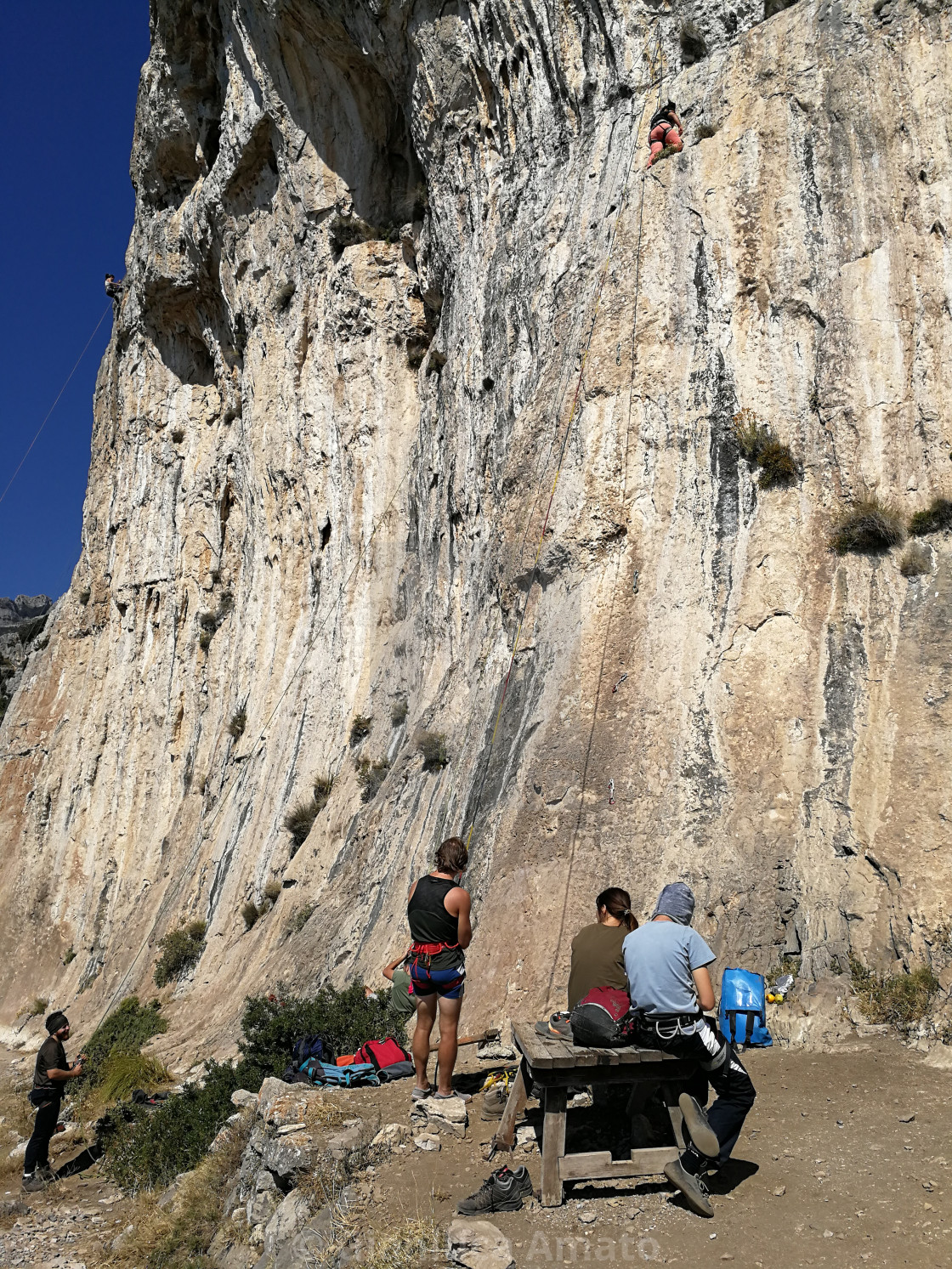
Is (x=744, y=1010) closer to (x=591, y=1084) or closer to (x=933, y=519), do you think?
(x=591, y=1084)

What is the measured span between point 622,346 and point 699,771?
4.86 meters

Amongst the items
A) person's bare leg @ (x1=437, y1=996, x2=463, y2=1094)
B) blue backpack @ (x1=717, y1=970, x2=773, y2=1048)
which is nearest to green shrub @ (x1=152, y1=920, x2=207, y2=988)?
person's bare leg @ (x1=437, y1=996, x2=463, y2=1094)

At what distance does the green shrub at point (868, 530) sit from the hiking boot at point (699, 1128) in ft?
18.8

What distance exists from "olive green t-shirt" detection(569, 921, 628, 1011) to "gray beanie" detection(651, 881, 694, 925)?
0.38 m

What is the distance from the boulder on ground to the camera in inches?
163

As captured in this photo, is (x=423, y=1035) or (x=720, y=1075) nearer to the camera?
(x=720, y=1075)

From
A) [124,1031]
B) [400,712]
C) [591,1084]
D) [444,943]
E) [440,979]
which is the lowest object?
[124,1031]

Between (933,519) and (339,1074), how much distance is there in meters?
6.74

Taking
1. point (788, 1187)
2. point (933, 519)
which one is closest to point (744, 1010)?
point (788, 1187)

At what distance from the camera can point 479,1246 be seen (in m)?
4.23

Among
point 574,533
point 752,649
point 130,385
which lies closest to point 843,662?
point 752,649

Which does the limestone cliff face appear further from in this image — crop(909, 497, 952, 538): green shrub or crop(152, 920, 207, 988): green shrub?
crop(152, 920, 207, 988): green shrub

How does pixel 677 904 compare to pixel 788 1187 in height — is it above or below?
above

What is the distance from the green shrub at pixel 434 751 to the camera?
10984mm
